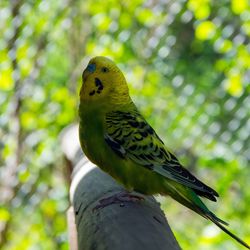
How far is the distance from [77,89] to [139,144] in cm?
197

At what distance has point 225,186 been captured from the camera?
3.50 m

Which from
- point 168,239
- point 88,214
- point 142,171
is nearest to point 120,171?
point 142,171

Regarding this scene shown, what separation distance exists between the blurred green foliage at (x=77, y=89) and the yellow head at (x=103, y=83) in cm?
145

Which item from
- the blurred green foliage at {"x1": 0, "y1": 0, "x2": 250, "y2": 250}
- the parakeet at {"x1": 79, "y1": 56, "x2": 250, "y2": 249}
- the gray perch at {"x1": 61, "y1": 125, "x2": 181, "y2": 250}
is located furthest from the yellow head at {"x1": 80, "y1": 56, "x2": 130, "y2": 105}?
the blurred green foliage at {"x1": 0, "y1": 0, "x2": 250, "y2": 250}

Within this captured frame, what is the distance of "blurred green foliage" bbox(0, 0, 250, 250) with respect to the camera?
12.5 feet

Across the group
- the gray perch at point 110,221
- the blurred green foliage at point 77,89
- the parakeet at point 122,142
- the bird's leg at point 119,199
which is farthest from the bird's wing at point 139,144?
the blurred green foliage at point 77,89

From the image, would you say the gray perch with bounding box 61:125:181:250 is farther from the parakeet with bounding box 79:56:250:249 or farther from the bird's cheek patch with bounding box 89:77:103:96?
the bird's cheek patch with bounding box 89:77:103:96

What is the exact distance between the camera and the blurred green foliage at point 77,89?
381cm

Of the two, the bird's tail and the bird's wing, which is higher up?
the bird's wing

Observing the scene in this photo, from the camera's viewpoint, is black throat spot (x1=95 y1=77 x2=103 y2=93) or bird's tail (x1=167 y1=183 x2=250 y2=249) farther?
black throat spot (x1=95 y1=77 x2=103 y2=93)

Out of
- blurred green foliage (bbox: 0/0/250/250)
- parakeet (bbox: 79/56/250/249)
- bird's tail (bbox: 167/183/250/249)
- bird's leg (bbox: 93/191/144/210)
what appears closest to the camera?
bird's leg (bbox: 93/191/144/210)

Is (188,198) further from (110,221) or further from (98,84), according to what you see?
(110,221)

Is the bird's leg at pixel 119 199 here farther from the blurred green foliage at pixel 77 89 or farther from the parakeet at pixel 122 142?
the blurred green foliage at pixel 77 89

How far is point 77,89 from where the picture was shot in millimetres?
3998
